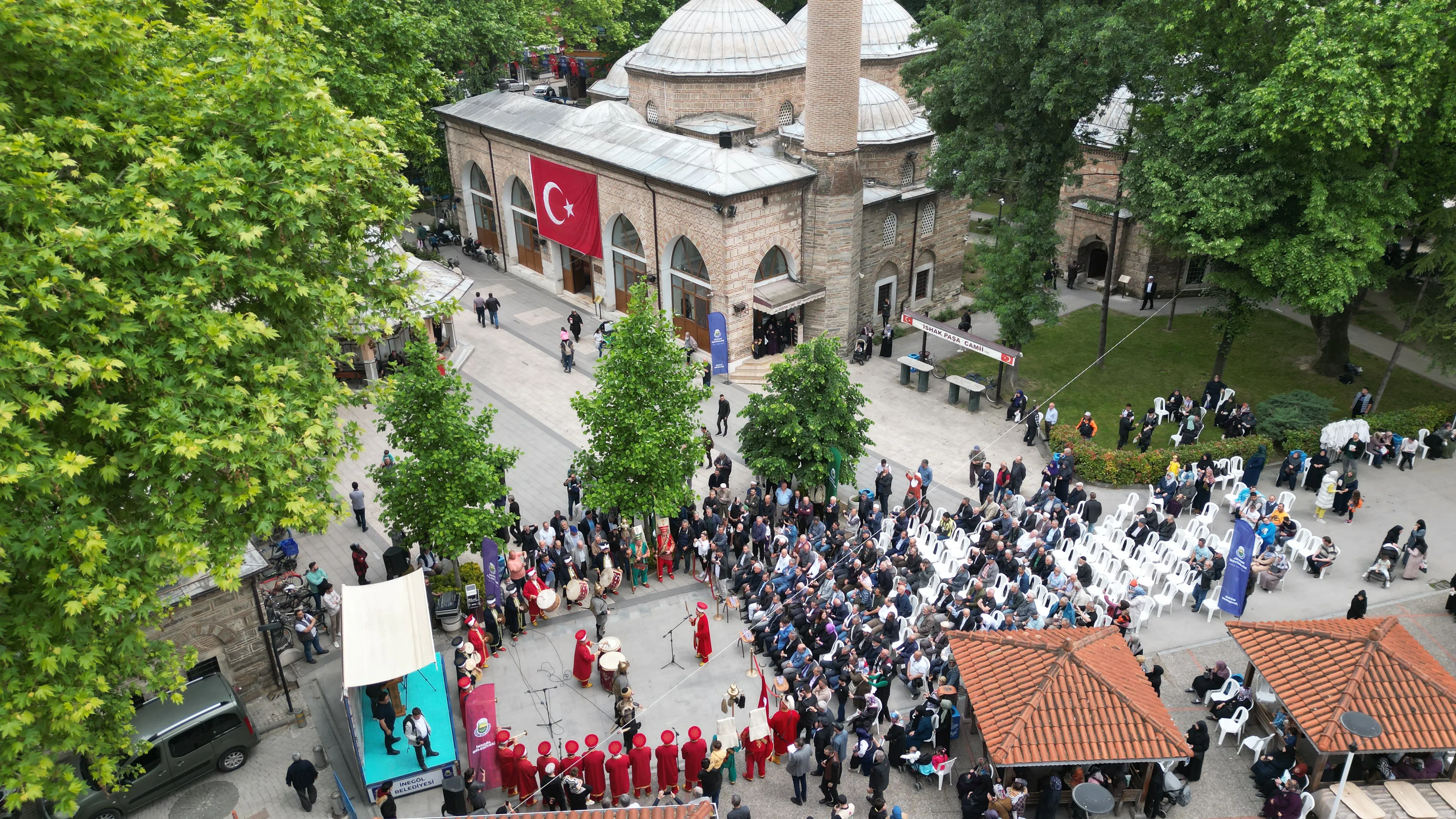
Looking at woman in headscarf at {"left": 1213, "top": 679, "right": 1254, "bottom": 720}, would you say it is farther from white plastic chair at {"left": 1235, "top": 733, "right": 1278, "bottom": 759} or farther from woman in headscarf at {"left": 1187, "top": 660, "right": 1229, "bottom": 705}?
white plastic chair at {"left": 1235, "top": 733, "right": 1278, "bottom": 759}

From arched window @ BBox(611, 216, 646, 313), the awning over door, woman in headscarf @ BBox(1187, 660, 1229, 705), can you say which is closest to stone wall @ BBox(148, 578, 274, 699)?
woman in headscarf @ BBox(1187, 660, 1229, 705)

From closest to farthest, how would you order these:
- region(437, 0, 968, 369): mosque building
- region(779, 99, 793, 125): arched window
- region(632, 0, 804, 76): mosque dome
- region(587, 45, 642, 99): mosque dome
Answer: region(437, 0, 968, 369): mosque building < region(632, 0, 804, 76): mosque dome < region(779, 99, 793, 125): arched window < region(587, 45, 642, 99): mosque dome

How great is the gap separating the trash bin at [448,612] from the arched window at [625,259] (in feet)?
52.4

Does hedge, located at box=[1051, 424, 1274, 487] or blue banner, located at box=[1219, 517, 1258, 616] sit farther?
hedge, located at box=[1051, 424, 1274, 487]

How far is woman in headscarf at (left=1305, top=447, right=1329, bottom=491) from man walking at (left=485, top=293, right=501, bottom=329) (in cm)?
2523

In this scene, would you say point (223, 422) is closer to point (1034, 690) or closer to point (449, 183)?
point (1034, 690)

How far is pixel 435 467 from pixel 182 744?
5.93 m

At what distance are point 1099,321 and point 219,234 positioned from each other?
2856 cm

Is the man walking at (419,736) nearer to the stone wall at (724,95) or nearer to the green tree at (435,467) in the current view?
the green tree at (435,467)

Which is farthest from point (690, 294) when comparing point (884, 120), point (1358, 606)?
point (1358, 606)

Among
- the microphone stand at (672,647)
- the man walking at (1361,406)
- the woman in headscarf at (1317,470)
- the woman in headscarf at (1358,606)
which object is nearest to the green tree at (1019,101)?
the woman in headscarf at (1317,470)

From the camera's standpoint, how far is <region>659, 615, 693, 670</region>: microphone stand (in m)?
18.2

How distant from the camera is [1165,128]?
77.1 ft

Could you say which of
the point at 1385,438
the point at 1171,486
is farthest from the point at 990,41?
the point at 1385,438
